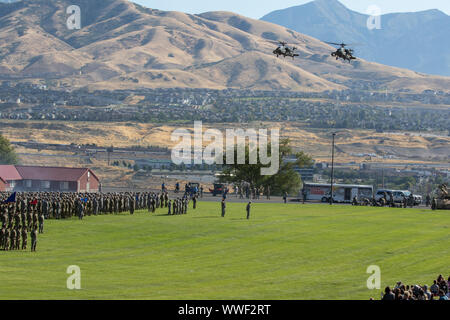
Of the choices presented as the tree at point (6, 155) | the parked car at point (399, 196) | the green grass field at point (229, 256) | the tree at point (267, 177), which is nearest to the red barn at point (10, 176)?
the tree at point (267, 177)

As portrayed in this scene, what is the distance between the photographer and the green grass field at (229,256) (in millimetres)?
28938

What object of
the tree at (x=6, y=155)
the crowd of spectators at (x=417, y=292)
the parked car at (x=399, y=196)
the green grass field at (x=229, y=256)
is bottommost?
the green grass field at (x=229, y=256)

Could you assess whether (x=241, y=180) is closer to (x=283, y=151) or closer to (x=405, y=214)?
(x=283, y=151)

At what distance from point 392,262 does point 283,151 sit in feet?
228

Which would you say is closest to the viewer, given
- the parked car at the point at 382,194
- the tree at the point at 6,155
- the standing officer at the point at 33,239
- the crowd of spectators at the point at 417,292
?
the crowd of spectators at the point at 417,292

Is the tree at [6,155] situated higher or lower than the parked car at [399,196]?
higher

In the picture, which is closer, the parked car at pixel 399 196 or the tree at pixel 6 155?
the parked car at pixel 399 196

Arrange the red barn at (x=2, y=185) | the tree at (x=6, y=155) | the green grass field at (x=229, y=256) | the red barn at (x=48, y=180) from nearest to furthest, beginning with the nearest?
1. the green grass field at (x=229, y=256)
2. the red barn at (x=2, y=185)
3. the red barn at (x=48, y=180)
4. the tree at (x=6, y=155)

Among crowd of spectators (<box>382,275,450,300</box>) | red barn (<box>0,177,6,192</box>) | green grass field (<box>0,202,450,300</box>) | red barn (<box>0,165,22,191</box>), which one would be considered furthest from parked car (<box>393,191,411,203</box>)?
crowd of spectators (<box>382,275,450,300</box>)

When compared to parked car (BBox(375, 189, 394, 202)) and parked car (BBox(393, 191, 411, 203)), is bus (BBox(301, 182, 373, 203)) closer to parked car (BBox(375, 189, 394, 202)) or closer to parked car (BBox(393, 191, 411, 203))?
parked car (BBox(375, 189, 394, 202))

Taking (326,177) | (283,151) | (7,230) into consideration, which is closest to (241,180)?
(283,151)

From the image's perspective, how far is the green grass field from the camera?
28.9m

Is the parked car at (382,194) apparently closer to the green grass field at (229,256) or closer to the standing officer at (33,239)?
the green grass field at (229,256)

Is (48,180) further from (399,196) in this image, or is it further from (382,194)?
(399,196)
